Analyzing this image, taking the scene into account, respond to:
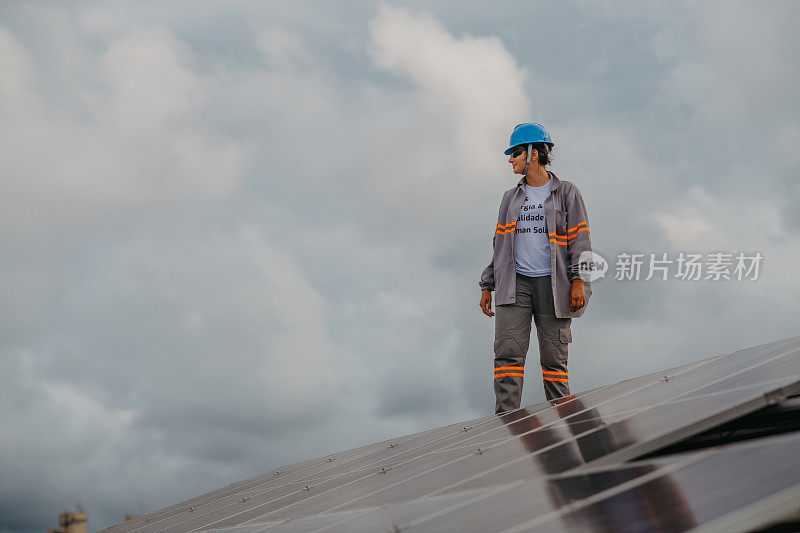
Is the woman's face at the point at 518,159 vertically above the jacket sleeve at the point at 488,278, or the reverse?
the woman's face at the point at 518,159

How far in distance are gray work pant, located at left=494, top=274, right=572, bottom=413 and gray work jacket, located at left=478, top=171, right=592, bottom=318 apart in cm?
11

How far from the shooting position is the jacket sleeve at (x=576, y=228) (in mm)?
8406

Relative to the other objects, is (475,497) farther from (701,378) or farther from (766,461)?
(701,378)

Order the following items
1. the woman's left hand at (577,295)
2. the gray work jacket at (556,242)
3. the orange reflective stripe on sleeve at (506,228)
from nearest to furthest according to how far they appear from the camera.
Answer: the woman's left hand at (577,295), the gray work jacket at (556,242), the orange reflective stripe on sleeve at (506,228)

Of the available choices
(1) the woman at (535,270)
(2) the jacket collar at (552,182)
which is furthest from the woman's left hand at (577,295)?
(2) the jacket collar at (552,182)

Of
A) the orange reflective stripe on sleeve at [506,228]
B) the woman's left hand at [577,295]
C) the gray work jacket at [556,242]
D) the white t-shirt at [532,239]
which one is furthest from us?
the orange reflective stripe on sleeve at [506,228]

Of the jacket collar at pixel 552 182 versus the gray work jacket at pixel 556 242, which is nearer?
the gray work jacket at pixel 556 242

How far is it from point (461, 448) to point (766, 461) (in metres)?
2.89

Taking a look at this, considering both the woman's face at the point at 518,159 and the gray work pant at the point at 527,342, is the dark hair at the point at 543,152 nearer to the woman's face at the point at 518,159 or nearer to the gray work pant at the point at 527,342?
the woman's face at the point at 518,159

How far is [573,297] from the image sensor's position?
8156mm

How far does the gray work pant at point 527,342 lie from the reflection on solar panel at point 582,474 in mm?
1555

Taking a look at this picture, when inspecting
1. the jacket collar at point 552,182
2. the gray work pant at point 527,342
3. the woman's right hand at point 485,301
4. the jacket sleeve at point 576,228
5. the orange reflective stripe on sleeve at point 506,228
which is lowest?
the gray work pant at point 527,342

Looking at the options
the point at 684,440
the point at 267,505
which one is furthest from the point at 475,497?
the point at 267,505

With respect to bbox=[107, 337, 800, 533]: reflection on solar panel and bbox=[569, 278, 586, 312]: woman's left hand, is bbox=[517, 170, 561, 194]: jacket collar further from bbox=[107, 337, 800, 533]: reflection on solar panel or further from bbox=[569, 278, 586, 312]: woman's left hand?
bbox=[107, 337, 800, 533]: reflection on solar panel
